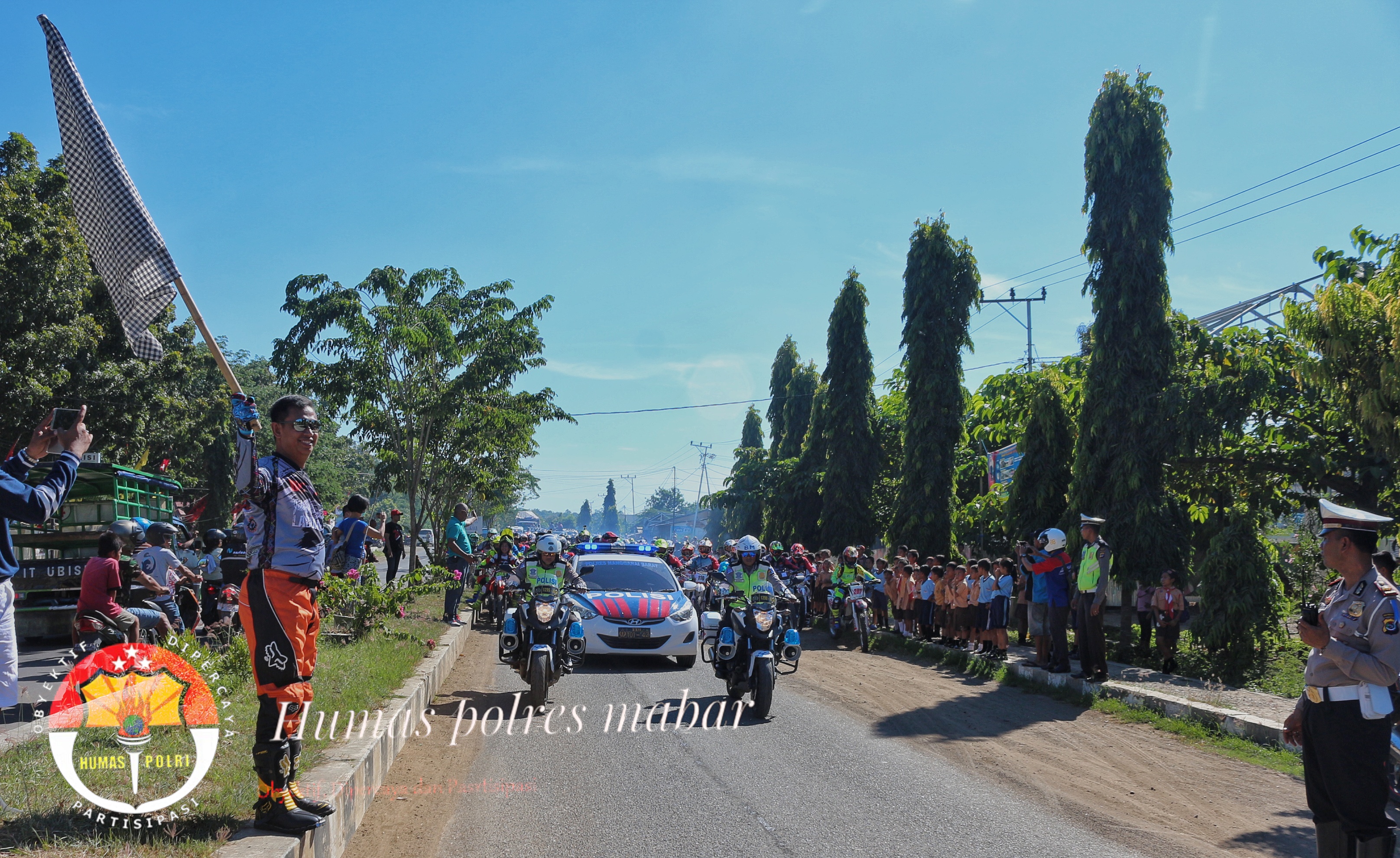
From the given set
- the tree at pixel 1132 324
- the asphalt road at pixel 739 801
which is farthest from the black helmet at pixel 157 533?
the tree at pixel 1132 324

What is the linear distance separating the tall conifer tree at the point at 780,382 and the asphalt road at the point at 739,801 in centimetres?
4601

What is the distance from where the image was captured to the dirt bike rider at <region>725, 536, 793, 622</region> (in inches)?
440

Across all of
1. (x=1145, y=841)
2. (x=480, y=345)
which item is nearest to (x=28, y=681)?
(x=1145, y=841)

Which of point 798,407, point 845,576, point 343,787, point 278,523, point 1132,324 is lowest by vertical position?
point 343,787

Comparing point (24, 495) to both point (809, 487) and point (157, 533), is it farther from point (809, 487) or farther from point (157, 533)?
point (809, 487)

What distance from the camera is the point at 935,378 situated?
2655 cm

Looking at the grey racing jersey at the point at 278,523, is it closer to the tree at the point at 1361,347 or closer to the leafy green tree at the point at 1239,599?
the tree at the point at 1361,347

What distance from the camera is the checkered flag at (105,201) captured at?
5070 millimetres

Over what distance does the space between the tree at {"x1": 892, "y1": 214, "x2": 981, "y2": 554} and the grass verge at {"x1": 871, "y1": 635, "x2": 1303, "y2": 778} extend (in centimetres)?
1028

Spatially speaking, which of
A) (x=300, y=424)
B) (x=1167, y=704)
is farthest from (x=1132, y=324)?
(x=300, y=424)

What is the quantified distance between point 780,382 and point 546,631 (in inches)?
1825

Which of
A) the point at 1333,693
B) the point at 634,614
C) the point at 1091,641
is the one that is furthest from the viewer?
the point at 634,614

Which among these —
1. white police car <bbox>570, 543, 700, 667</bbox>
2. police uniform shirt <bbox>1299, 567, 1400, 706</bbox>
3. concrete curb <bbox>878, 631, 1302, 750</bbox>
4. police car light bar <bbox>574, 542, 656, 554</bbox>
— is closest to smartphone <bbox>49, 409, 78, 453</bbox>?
police uniform shirt <bbox>1299, 567, 1400, 706</bbox>

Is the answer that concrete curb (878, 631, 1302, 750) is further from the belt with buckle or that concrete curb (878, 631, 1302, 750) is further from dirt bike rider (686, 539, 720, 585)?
dirt bike rider (686, 539, 720, 585)
